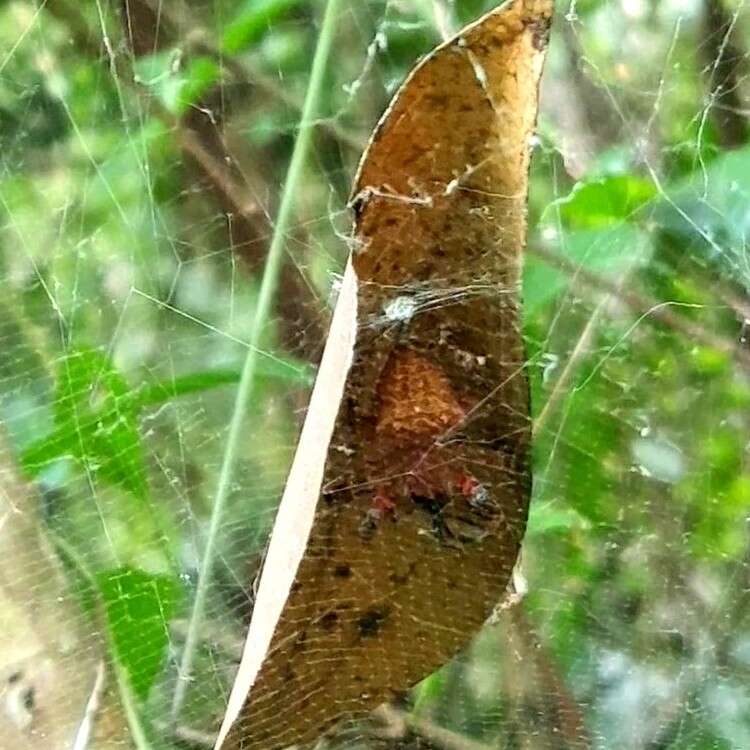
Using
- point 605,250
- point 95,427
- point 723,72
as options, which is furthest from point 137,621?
point 723,72

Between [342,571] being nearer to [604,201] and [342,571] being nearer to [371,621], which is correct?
[371,621]

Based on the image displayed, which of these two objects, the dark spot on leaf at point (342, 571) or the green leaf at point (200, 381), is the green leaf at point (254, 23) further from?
the dark spot on leaf at point (342, 571)

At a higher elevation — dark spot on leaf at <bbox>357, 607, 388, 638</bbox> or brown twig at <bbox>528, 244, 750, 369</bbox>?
brown twig at <bbox>528, 244, 750, 369</bbox>

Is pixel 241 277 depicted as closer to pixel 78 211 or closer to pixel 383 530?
pixel 78 211

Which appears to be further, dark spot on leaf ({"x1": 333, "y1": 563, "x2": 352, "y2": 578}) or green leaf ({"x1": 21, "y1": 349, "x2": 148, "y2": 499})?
green leaf ({"x1": 21, "y1": 349, "x2": 148, "y2": 499})

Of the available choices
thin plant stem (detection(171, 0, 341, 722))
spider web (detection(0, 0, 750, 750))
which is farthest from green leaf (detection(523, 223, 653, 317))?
thin plant stem (detection(171, 0, 341, 722))

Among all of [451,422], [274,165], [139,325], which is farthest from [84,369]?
[451,422]

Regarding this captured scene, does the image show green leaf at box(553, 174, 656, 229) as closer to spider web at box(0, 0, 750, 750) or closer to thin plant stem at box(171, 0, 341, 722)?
spider web at box(0, 0, 750, 750)
